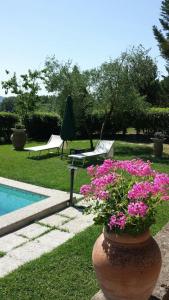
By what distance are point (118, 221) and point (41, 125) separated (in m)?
17.9

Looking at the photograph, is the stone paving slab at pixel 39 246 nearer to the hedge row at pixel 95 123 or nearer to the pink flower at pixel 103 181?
the pink flower at pixel 103 181

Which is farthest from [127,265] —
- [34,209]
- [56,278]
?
[34,209]

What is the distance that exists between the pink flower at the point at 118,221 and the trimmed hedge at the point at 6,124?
16.6 metres

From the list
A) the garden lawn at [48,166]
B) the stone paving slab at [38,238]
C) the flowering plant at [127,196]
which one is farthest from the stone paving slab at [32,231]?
the flowering plant at [127,196]

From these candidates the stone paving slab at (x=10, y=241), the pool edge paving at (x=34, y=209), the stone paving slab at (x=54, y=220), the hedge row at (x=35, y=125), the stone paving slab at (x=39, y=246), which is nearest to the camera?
the stone paving slab at (x=39, y=246)

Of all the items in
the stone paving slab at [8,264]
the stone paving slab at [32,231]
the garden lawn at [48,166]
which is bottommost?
the stone paving slab at [8,264]

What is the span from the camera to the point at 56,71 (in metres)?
16.0

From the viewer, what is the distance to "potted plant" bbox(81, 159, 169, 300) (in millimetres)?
3227

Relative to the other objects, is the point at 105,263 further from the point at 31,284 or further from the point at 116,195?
the point at 31,284

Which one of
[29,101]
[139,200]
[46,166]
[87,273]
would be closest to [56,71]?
[46,166]

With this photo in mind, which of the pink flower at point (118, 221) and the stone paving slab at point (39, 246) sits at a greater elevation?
the pink flower at point (118, 221)

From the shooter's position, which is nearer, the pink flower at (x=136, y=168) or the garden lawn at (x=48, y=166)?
the pink flower at (x=136, y=168)

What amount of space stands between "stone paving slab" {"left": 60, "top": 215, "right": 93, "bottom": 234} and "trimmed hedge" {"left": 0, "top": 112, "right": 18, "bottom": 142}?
12993mm

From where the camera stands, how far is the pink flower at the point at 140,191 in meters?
3.18
